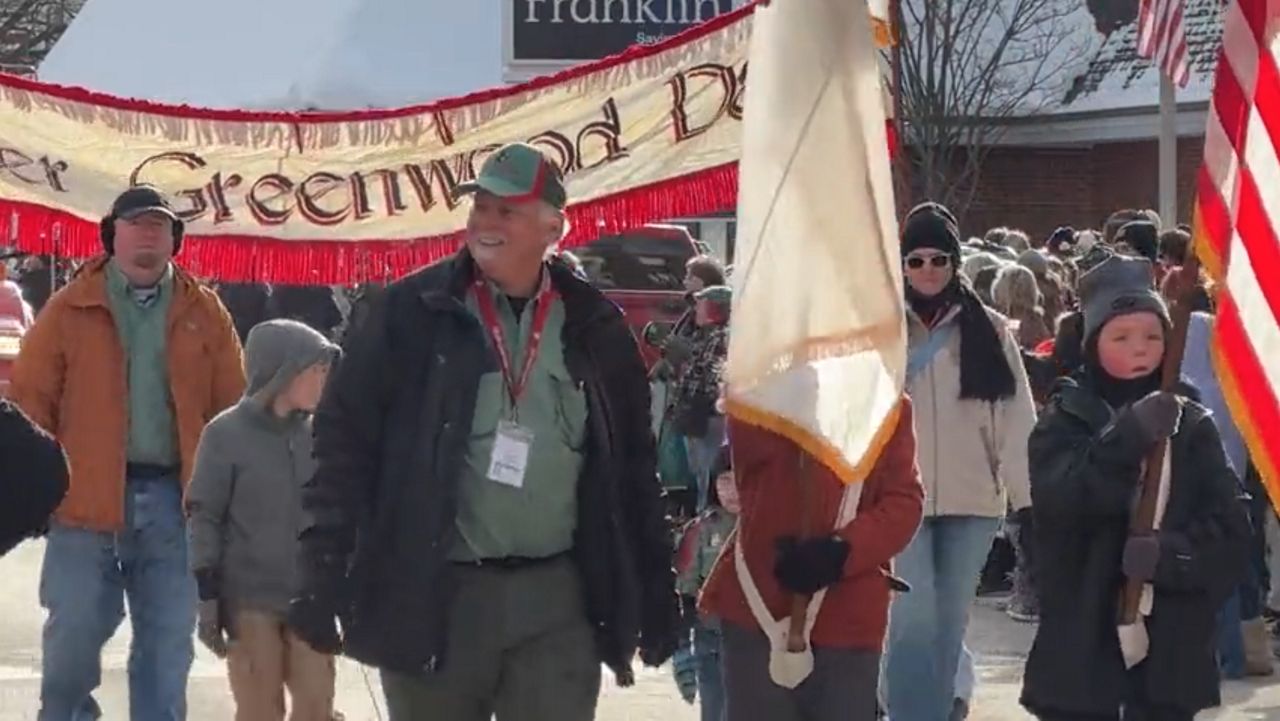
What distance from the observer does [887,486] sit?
5.82 m

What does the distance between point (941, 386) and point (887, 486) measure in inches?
70.7

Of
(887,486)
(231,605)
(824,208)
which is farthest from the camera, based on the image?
(231,605)

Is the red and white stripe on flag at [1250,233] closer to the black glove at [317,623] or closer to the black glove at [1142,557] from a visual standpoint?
the black glove at [1142,557]

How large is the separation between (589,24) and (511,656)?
16393mm

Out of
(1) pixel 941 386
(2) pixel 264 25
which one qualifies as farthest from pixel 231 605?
(2) pixel 264 25

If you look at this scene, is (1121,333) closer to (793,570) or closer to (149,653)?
(793,570)

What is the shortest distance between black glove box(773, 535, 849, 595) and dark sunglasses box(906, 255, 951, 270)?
6.90 ft

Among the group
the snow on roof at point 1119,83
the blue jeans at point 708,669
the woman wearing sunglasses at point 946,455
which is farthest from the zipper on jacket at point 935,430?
the snow on roof at point 1119,83

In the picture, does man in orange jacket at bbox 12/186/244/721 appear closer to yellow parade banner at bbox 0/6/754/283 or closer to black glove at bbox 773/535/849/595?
yellow parade banner at bbox 0/6/754/283

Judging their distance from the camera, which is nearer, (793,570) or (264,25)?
(793,570)

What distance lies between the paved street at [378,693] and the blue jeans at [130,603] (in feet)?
4.84

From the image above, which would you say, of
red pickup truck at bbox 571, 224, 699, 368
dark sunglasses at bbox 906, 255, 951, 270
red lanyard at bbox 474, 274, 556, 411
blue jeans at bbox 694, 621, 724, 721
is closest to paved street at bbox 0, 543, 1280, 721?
blue jeans at bbox 694, 621, 724, 721

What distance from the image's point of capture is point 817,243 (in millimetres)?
5340

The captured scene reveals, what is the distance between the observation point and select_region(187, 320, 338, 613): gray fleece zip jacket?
706 centimetres
